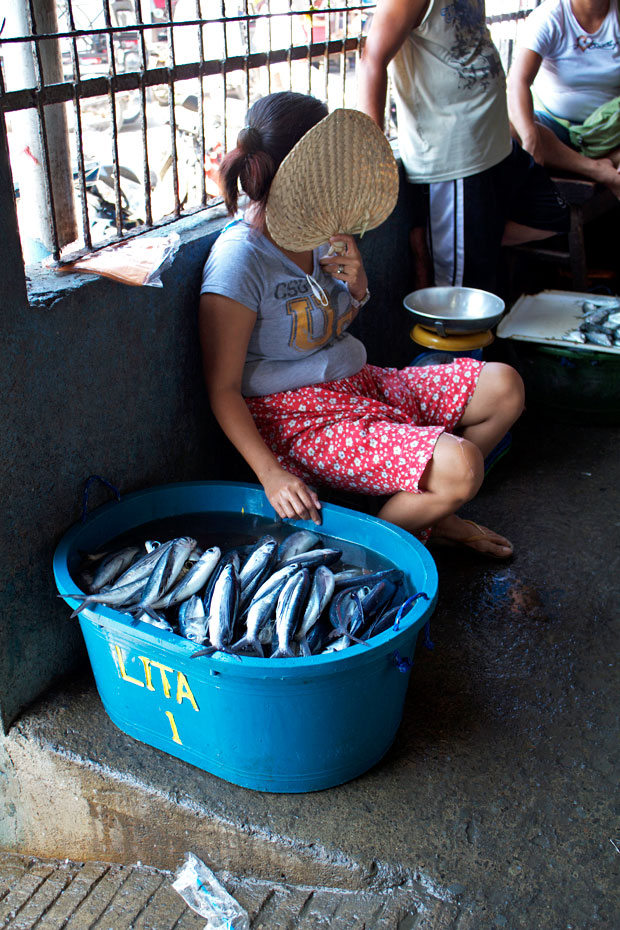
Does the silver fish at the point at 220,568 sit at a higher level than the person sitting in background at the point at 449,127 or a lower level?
lower

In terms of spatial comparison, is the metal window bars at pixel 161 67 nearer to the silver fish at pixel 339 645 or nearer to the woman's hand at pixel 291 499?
the woman's hand at pixel 291 499

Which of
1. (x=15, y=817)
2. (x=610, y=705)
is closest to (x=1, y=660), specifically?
(x=15, y=817)

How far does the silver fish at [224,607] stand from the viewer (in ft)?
5.80

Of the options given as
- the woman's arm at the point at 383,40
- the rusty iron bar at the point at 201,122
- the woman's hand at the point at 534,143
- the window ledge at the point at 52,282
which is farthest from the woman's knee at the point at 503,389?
the woman's hand at the point at 534,143

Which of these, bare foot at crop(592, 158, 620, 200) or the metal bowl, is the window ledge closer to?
the metal bowl

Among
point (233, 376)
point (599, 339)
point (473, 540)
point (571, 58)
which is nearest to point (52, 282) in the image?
point (233, 376)

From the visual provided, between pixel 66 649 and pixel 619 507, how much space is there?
2.17 metres

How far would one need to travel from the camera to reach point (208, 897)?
5.78 ft

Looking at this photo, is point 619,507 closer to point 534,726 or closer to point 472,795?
point 534,726

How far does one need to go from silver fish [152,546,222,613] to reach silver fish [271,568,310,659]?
21 centimetres

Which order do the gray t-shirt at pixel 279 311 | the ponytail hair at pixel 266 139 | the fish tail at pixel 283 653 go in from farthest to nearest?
the gray t-shirt at pixel 279 311
the ponytail hair at pixel 266 139
the fish tail at pixel 283 653

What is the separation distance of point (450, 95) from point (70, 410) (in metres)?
2.41

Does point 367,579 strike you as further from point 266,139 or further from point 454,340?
point 454,340

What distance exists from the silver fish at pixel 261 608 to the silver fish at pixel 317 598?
0.22ft
